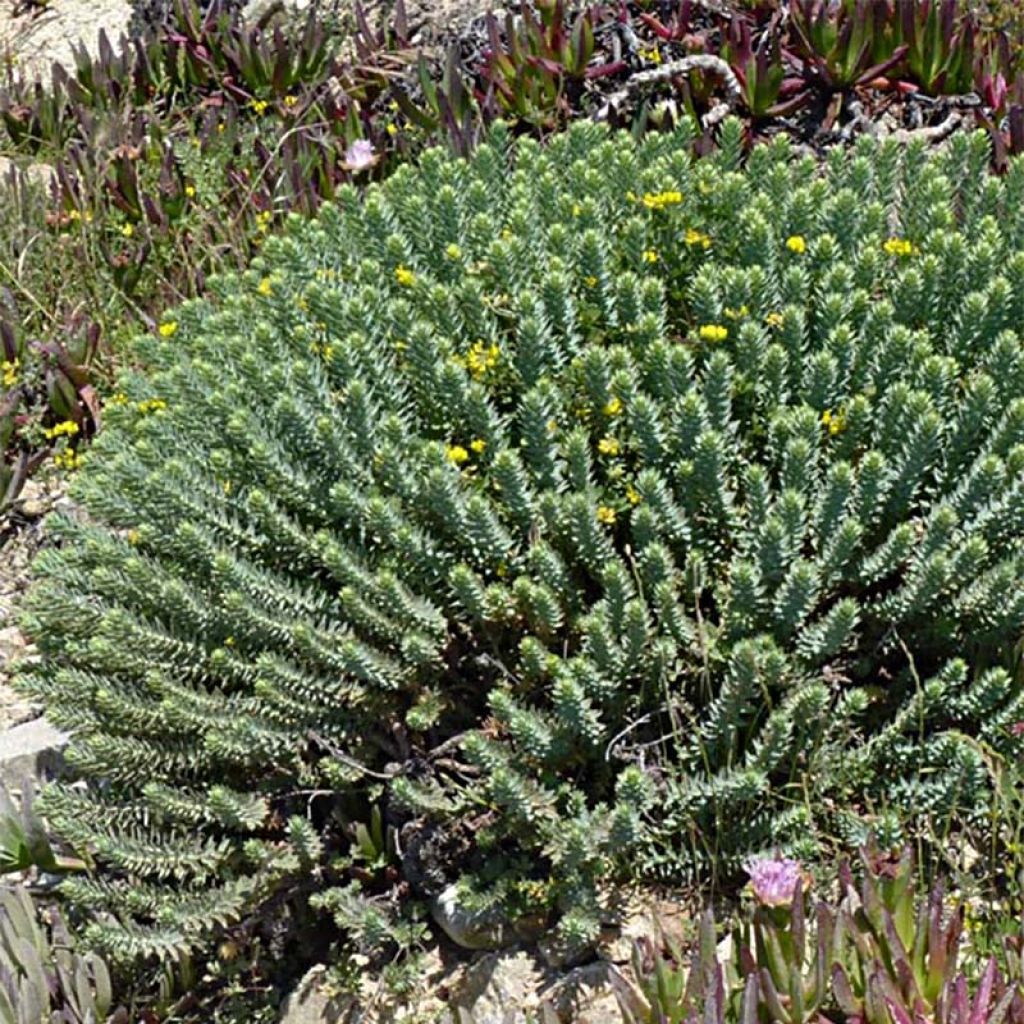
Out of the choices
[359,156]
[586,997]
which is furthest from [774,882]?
[359,156]

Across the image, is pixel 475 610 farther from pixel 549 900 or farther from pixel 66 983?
pixel 66 983

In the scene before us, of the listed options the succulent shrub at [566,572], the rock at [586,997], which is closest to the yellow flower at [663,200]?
the succulent shrub at [566,572]

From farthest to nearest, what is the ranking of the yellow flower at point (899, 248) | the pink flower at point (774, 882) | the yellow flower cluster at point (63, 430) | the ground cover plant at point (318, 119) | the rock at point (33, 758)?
the ground cover plant at point (318, 119)
the yellow flower cluster at point (63, 430)
the rock at point (33, 758)
the yellow flower at point (899, 248)
the pink flower at point (774, 882)

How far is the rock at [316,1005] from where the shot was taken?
3.37 metres

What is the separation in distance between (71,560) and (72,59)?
15.4ft

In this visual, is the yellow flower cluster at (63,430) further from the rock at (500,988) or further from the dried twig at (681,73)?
the rock at (500,988)

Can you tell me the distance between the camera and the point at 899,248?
366 centimetres

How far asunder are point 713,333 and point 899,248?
0.58 metres

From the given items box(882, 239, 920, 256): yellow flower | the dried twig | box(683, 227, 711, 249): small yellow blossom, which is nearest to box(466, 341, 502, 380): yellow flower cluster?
box(683, 227, 711, 249): small yellow blossom

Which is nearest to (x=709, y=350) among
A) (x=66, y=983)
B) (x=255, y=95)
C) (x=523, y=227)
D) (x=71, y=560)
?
(x=523, y=227)

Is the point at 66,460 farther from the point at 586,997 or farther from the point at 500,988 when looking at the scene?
the point at 586,997

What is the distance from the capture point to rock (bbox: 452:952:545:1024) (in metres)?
3.22

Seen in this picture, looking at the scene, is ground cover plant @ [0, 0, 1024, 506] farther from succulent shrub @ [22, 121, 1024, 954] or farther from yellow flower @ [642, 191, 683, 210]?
yellow flower @ [642, 191, 683, 210]

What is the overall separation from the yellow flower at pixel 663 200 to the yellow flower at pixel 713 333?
436 mm
